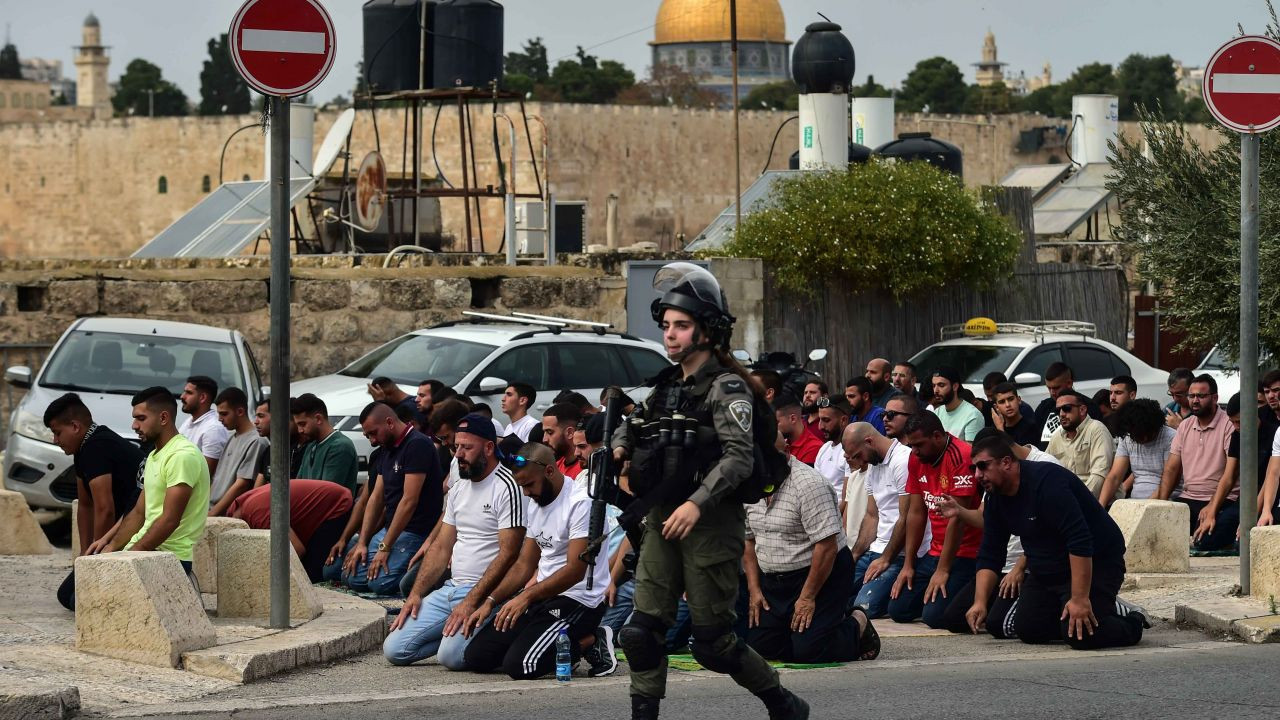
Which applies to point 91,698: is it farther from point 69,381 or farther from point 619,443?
point 69,381

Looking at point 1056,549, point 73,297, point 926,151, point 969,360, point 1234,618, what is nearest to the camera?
point 1056,549

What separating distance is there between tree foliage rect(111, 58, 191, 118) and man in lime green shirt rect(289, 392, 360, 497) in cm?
9605

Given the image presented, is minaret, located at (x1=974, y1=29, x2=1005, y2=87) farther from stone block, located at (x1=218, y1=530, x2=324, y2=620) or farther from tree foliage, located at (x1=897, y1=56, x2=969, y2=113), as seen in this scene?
stone block, located at (x1=218, y1=530, x2=324, y2=620)

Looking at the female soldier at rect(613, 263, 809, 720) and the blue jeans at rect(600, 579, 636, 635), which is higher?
the female soldier at rect(613, 263, 809, 720)

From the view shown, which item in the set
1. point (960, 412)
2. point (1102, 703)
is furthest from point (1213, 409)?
point (1102, 703)

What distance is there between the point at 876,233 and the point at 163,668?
51.2ft

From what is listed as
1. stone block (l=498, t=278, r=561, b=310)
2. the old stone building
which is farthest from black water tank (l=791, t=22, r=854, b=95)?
the old stone building

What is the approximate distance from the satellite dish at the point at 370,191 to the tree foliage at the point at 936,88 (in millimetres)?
77190

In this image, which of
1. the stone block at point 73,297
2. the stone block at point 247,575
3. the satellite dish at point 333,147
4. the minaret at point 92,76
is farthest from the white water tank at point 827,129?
the minaret at point 92,76

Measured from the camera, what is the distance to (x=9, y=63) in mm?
138375

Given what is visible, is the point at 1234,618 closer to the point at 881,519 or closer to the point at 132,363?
the point at 881,519

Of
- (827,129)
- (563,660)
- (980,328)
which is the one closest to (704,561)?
(563,660)

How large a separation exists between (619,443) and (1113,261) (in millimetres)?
26098

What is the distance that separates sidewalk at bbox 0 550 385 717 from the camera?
7879 millimetres
